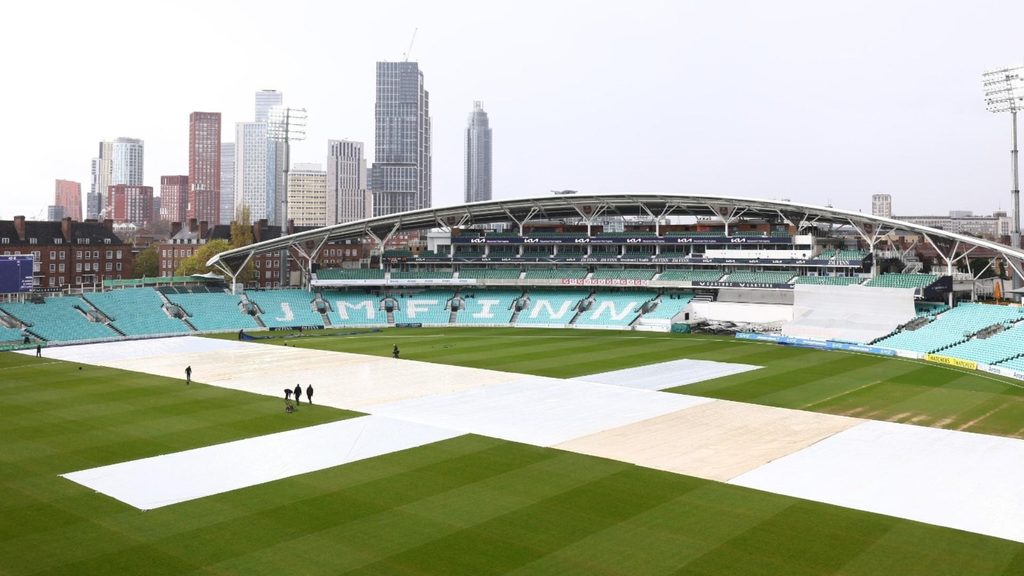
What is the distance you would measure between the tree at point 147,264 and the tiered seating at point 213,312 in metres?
57.3

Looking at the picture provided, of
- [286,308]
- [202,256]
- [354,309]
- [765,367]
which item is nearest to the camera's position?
[765,367]

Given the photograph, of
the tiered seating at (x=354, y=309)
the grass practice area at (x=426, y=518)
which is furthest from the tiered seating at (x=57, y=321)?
the grass practice area at (x=426, y=518)

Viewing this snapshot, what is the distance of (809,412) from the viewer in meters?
36.0

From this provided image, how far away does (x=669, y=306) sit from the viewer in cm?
7919

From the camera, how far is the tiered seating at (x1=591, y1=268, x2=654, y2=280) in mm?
82562

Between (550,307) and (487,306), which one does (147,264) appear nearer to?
(487,306)

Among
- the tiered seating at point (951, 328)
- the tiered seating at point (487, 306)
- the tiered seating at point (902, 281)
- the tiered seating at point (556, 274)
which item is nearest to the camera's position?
the tiered seating at point (951, 328)

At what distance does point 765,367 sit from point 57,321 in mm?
54056

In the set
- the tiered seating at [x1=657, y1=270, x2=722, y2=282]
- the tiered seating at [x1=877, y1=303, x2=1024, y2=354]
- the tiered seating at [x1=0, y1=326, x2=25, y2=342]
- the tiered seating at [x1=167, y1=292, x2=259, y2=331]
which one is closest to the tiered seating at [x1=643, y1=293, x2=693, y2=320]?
the tiered seating at [x1=657, y1=270, x2=722, y2=282]

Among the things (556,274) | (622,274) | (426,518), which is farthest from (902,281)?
(426,518)

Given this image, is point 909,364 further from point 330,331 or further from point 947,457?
point 330,331

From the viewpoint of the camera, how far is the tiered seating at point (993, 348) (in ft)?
164

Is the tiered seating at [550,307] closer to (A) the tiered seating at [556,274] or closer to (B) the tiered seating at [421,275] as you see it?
(A) the tiered seating at [556,274]

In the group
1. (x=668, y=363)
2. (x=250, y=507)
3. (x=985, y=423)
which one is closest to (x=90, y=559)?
(x=250, y=507)
